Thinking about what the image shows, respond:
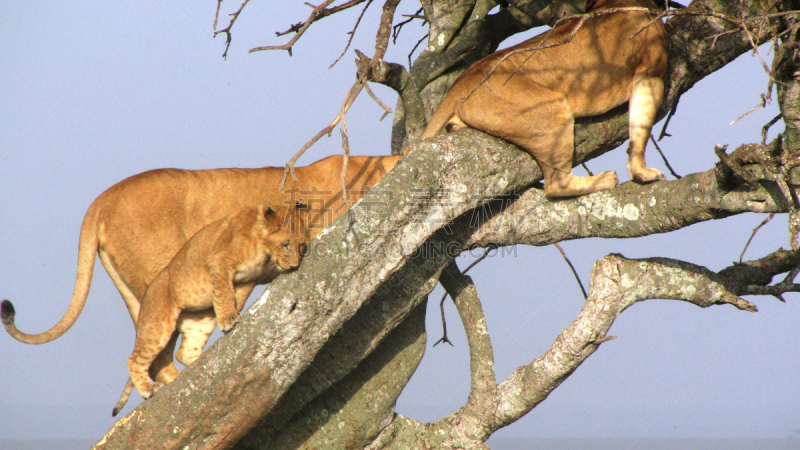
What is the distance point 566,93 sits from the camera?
13.6 ft

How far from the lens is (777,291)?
4191 millimetres

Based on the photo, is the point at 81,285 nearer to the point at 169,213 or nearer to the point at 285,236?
the point at 169,213

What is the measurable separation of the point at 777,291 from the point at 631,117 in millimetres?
1541

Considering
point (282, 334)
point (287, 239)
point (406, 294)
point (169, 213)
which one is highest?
point (169, 213)

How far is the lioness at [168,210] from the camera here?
417 cm

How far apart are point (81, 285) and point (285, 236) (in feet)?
4.87

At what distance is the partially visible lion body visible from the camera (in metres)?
4.17

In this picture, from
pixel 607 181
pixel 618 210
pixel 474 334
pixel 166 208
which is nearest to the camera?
pixel 618 210

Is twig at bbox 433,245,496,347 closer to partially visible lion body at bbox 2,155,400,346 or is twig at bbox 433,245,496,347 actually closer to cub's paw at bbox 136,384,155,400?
partially visible lion body at bbox 2,155,400,346

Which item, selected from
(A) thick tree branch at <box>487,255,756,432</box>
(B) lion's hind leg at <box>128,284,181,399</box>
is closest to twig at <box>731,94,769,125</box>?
(A) thick tree branch at <box>487,255,756,432</box>

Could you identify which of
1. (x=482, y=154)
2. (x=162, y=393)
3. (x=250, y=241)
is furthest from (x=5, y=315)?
(x=482, y=154)

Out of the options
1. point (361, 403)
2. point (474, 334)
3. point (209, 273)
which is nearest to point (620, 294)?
point (474, 334)

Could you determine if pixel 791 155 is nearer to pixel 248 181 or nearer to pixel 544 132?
pixel 544 132

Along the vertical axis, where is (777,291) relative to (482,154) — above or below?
below
